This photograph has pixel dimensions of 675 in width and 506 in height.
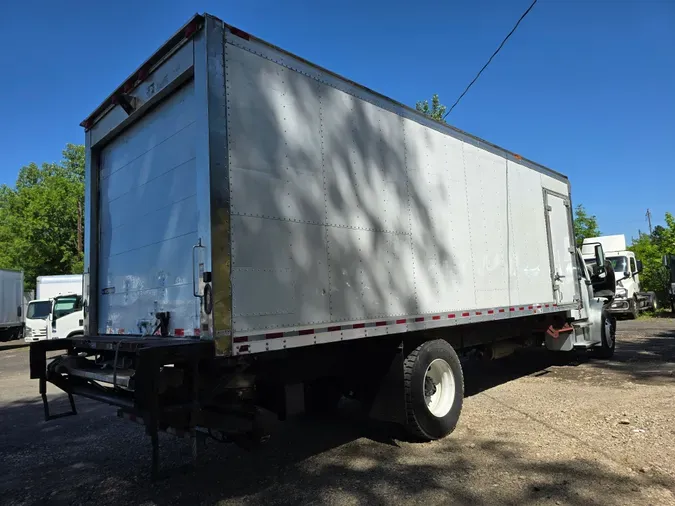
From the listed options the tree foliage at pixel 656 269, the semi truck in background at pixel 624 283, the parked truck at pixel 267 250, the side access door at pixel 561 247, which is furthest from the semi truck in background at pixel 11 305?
the tree foliage at pixel 656 269

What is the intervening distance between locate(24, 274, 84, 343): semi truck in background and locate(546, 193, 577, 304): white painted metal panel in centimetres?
1206

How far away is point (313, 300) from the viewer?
14.1 feet

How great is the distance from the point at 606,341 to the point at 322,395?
7.07 m

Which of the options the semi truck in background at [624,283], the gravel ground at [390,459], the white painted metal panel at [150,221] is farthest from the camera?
the semi truck in background at [624,283]

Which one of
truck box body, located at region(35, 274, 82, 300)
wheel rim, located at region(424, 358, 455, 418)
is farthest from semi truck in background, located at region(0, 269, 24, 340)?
wheel rim, located at region(424, 358, 455, 418)

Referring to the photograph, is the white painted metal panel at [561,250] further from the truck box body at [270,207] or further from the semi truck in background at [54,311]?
the semi truck in background at [54,311]

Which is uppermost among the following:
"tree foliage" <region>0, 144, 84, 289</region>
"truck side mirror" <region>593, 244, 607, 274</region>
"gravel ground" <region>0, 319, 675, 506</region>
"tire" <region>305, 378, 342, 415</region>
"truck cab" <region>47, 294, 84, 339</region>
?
"tree foliage" <region>0, 144, 84, 289</region>

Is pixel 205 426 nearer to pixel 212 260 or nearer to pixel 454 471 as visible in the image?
pixel 212 260

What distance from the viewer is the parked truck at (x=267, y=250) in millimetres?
3762

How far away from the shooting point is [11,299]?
2309 centimetres

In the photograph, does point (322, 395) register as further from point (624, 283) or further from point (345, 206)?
point (624, 283)

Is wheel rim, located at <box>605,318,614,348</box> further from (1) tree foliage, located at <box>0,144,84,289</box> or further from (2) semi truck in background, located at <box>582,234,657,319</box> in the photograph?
(1) tree foliage, located at <box>0,144,84,289</box>

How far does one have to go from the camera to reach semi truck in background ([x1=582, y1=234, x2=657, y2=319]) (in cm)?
1977

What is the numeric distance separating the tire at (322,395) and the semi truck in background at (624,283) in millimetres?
14690
